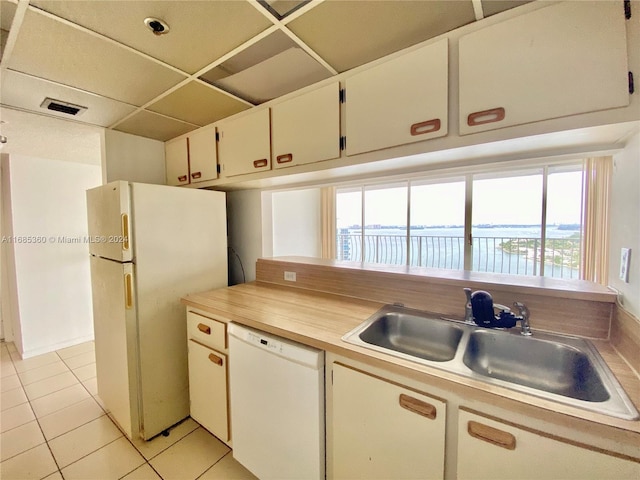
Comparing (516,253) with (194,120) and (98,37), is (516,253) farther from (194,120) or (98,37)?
(98,37)

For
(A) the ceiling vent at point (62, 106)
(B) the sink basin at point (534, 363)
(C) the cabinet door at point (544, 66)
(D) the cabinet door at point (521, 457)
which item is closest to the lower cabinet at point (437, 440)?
(D) the cabinet door at point (521, 457)

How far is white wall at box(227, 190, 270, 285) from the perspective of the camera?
2.34 m

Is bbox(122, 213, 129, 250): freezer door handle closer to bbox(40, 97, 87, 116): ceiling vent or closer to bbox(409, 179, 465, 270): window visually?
bbox(40, 97, 87, 116): ceiling vent

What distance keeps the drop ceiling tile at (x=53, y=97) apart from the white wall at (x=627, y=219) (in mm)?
2631

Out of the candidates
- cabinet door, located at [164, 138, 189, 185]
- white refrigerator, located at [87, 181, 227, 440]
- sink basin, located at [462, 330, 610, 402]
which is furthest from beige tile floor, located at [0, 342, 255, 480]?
cabinet door, located at [164, 138, 189, 185]

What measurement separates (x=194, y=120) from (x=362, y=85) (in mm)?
1362

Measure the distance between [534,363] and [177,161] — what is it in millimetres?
2777

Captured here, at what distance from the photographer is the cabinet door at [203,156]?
2.02 m

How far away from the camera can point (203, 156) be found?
209 cm

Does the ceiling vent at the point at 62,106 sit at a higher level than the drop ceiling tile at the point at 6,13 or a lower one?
lower

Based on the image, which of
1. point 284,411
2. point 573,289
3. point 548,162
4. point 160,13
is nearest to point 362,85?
point 160,13

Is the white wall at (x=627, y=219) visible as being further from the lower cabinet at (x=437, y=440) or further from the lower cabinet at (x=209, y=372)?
the lower cabinet at (x=209, y=372)

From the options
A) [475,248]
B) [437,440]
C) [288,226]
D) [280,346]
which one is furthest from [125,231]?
[475,248]

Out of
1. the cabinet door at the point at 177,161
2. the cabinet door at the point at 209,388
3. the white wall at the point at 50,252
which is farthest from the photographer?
the white wall at the point at 50,252
